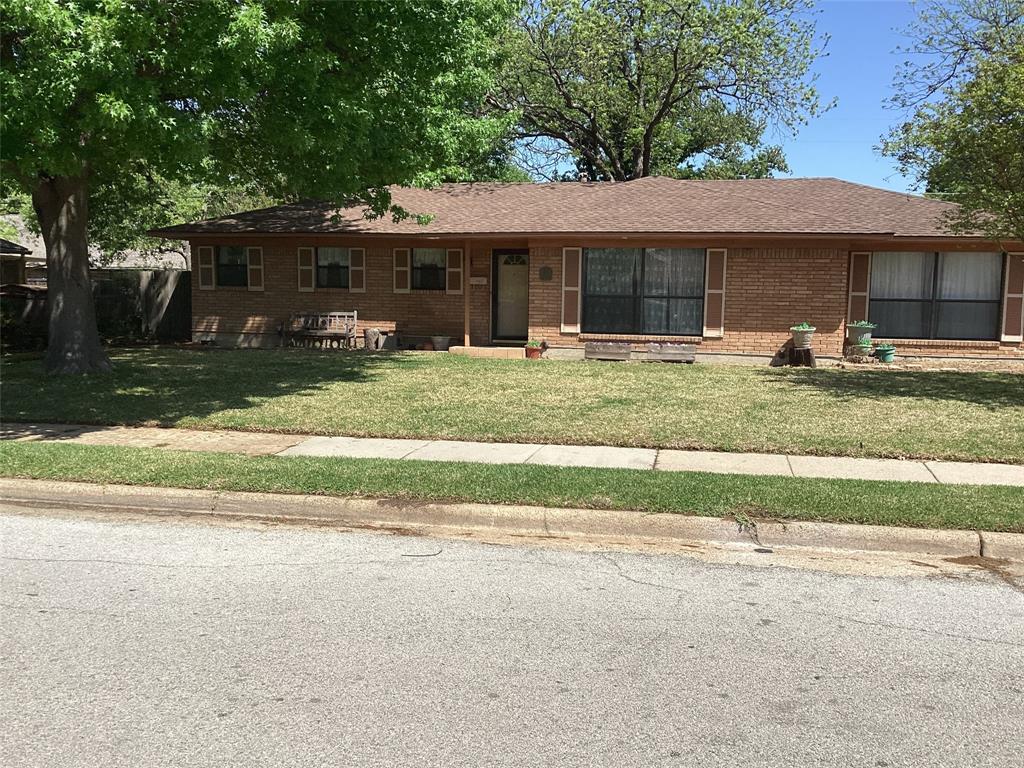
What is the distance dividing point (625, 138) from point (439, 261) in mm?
12826

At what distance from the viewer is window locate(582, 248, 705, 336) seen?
683 inches

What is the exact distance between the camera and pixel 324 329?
19.1 meters

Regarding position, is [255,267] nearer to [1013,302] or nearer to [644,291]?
[644,291]

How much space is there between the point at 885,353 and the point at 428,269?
32.3 feet

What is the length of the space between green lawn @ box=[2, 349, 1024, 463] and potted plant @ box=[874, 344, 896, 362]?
167 cm

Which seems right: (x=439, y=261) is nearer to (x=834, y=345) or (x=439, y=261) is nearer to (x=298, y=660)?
(x=834, y=345)

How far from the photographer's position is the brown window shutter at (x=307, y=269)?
767 inches

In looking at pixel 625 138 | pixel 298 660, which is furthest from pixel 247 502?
pixel 625 138

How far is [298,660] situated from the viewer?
13.1 feet

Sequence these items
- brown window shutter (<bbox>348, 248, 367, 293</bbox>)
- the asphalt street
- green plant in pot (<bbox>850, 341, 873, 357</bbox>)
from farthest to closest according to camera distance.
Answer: brown window shutter (<bbox>348, 248, 367, 293</bbox>) → green plant in pot (<bbox>850, 341, 873, 357</bbox>) → the asphalt street

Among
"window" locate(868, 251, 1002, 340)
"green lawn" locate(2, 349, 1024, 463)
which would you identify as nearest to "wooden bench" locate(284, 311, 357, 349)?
"green lawn" locate(2, 349, 1024, 463)

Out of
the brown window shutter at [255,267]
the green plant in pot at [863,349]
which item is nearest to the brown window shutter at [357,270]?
the brown window shutter at [255,267]

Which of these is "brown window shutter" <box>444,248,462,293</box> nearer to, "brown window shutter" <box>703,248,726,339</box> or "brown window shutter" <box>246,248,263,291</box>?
"brown window shutter" <box>246,248,263,291</box>

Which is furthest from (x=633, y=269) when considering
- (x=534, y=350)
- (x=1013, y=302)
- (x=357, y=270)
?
(x=1013, y=302)
